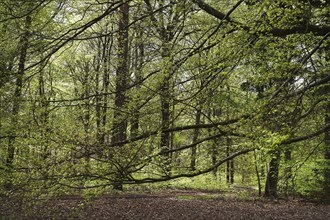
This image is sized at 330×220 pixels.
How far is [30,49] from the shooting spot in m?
4.50

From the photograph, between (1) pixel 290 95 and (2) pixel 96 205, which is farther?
(2) pixel 96 205

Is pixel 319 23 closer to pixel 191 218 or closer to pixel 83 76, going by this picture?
pixel 191 218

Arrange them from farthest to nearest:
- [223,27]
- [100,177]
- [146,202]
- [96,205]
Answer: [146,202], [96,205], [223,27], [100,177]

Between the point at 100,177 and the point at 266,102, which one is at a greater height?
the point at 266,102

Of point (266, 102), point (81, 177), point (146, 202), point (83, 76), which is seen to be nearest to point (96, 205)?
point (146, 202)

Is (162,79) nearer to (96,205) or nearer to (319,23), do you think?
(319,23)

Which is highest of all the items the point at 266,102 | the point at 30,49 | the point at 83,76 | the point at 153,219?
the point at 83,76

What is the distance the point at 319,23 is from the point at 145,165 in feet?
13.7

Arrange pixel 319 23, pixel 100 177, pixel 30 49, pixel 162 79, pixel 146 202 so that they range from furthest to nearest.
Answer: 1. pixel 146 202
2. pixel 319 23
3. pixel 162 79
4. pixel 30 49
5. pixel 100 177

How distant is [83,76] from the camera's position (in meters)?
16.9

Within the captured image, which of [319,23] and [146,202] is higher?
[319,23]

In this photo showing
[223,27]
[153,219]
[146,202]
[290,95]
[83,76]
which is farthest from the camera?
[83,76]

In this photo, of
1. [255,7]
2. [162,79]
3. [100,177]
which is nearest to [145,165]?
[100,177]

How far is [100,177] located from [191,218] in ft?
16.6
